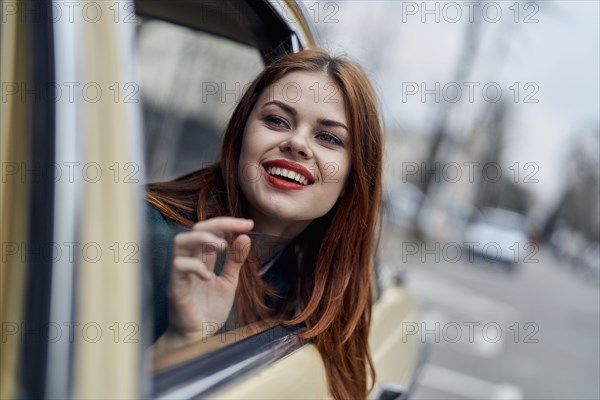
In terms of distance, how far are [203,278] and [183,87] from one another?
8676 mm

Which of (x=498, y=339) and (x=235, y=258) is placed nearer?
(x=235, y=258)

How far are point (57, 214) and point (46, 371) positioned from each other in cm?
21

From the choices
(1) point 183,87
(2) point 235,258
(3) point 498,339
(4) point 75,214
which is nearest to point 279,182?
(2) point 235,258

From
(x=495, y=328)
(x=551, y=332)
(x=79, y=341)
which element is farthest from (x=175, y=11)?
(x=551, y=332)

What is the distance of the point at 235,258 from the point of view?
1423mm

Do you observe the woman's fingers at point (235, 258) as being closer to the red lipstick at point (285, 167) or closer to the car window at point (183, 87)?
the red lipstick at point (285, 167)

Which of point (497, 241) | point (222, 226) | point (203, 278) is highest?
point (222, 226)

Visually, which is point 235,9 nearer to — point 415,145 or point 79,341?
point 79,341

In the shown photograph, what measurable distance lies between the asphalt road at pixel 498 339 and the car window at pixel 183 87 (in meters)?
1.31

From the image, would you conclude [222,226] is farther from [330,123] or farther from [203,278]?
[330,123]

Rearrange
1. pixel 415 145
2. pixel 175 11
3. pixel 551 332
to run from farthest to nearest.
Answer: pixel 415 145, pixel 551 332, pixel 175 11

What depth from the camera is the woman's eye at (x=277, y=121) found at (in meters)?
1.81

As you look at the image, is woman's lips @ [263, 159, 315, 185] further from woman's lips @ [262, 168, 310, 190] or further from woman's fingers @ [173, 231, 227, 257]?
woman's fingers @ [173, 231, 227, 257]

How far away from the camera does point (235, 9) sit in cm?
215
